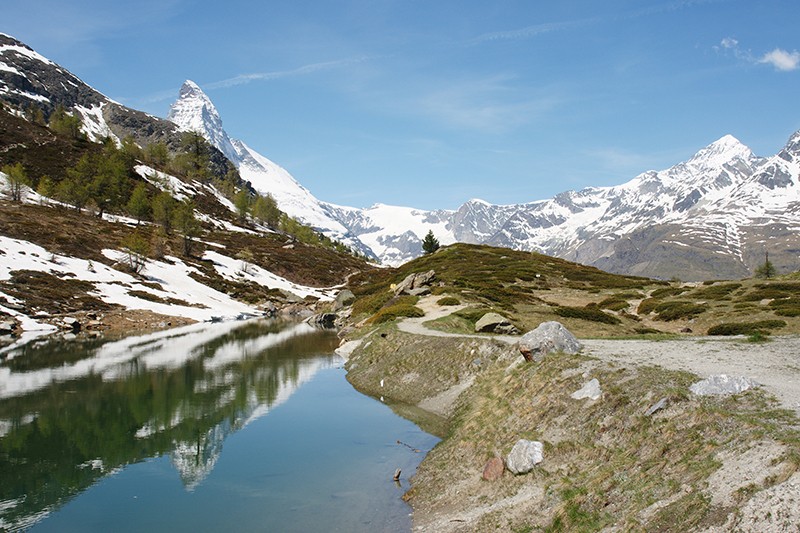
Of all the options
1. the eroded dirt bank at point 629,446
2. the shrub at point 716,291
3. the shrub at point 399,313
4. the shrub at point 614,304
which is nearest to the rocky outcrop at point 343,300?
the shrub at point 399,313

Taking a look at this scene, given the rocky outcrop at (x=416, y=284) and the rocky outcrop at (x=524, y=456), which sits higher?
the rocky outcrop at (x=416, y=284)

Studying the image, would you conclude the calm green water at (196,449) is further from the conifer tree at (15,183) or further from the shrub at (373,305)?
the conifer tree at (15,183)

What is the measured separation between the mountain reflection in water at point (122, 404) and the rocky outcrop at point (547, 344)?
15.6 m

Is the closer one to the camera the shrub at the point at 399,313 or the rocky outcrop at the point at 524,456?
the rocky outcrop at the point at 524,456

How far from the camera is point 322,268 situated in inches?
6609

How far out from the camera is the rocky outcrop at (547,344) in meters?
26.2

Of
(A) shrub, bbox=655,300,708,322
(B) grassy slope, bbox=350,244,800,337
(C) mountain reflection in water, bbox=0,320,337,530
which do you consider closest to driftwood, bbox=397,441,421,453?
(C) mountain reflection in water, bbox=0,320,337,530

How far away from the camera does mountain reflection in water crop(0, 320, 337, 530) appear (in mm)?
22091

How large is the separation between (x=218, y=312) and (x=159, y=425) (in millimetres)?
74626

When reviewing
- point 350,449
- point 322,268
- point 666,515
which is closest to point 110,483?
point 350,449

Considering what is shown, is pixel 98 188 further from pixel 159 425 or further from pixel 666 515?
pixel 666 515

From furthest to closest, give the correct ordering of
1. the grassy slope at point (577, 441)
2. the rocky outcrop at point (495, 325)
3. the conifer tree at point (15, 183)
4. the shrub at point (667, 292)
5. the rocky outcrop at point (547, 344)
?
1. the conifer tree at point (15, 183)
2. the shrub at point (667, 292)
3. the rocky outcrop at point (495, 325)
4. the rocky outcrop at point (547, 344)
5. the grassy slope at point (577, 441)

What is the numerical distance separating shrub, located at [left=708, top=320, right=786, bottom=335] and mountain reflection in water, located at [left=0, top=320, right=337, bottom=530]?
1284 inches

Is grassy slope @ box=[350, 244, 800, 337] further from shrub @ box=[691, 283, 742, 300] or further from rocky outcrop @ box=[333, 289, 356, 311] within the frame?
rocky outcrop @ box=[333, 289, 356, 311]
